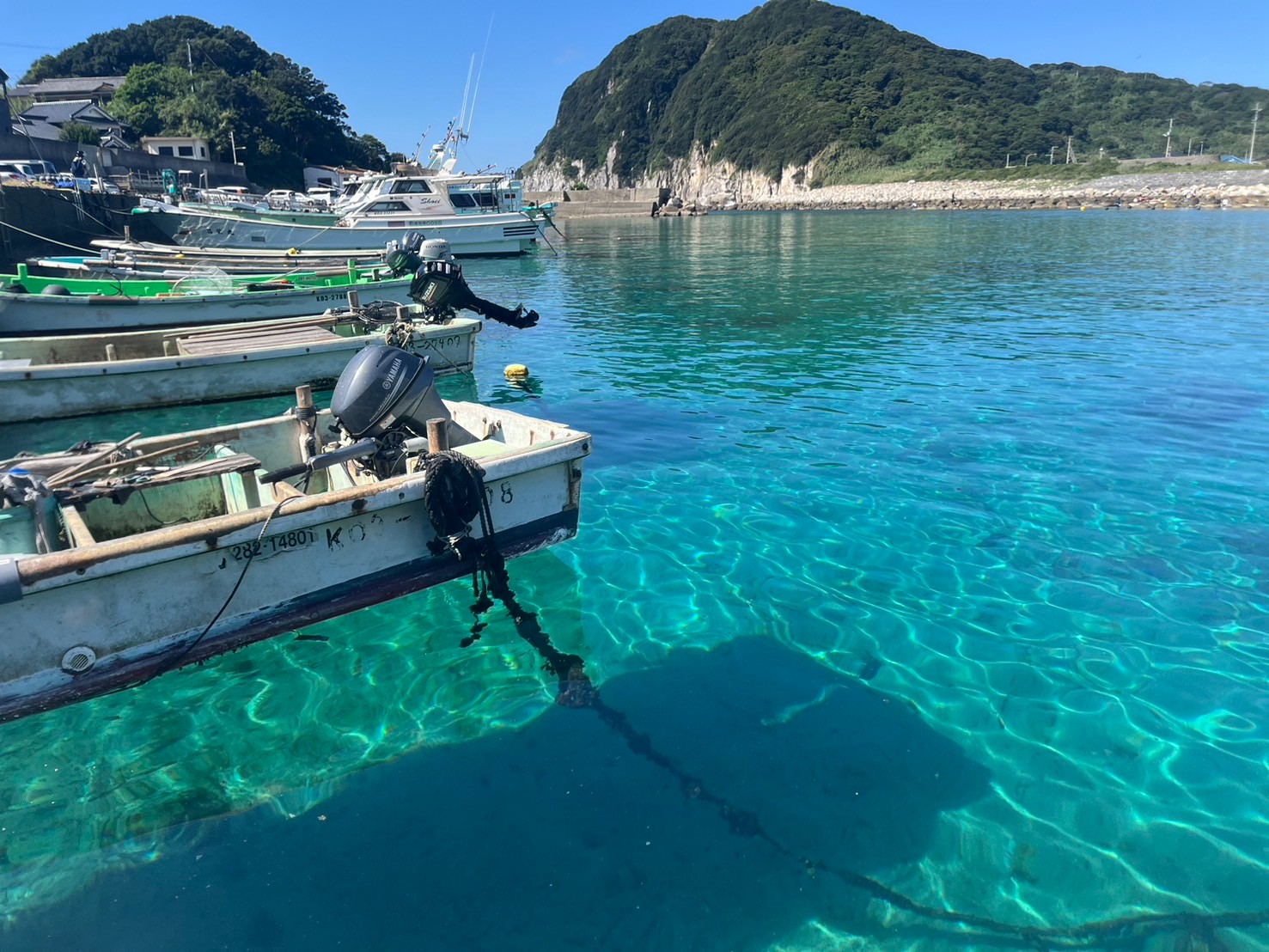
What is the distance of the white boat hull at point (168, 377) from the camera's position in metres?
10.6

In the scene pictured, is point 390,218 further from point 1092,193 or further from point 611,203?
point 1092,193

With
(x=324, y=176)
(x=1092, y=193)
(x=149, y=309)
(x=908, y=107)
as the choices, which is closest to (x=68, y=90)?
(x=324, y=176)

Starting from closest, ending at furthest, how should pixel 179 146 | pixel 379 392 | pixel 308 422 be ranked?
pixel 379 392 < pixel 308 422 < pixel 179 146

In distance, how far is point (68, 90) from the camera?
80.1 metres

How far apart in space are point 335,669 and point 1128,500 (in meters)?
8.24

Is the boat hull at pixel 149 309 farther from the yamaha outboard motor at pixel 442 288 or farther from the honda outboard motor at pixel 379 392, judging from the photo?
the honda outboard motor at pixel 379 392

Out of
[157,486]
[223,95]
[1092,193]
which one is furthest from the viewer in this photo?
[1092,193]

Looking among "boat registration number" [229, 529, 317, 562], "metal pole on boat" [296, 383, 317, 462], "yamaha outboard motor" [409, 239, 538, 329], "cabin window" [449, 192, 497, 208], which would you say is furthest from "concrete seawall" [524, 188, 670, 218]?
"boat registration number" [229, 529, 317, 562]

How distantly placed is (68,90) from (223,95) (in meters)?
23.1

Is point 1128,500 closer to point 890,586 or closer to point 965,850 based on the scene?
point 890,586

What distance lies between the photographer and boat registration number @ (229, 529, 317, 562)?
4.95m

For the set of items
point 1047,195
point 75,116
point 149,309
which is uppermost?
point 75,116

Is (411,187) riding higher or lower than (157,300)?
higher

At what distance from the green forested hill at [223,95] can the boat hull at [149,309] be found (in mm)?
A: 66076
